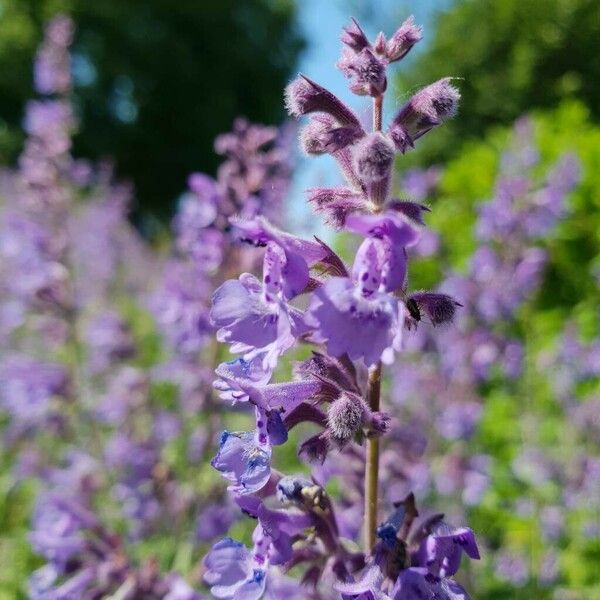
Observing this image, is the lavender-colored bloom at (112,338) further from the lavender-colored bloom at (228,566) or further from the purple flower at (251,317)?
the purple flower at (251,317)

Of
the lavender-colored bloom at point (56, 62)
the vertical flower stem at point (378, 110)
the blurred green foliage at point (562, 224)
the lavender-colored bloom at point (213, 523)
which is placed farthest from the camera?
the blurred green foliage at point (562, 224)

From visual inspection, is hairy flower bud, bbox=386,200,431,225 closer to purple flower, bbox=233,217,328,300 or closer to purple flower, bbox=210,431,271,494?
purple flower, bbox=233,217,328,300

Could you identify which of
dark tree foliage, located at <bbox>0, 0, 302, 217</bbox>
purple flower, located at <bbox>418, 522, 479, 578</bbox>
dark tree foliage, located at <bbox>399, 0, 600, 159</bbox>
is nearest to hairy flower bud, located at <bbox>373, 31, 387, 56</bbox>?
purple flower, located at <bbox>418, 522, 479, 578</bbox>

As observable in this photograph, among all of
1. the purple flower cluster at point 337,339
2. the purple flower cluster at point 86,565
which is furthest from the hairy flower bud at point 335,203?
the purple flower cluster at point 86,565

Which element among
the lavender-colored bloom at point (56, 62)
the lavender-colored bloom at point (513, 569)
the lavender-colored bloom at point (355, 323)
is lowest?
the lavender-colored bloom at point (513, 569)

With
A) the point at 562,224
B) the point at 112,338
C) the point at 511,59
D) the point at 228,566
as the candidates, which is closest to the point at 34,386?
the point at 112,338

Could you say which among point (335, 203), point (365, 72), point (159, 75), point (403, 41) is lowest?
point (335, 203)

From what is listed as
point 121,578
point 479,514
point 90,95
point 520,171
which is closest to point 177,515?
point 121,578

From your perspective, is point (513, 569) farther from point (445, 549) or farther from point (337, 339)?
point (337, 339)
